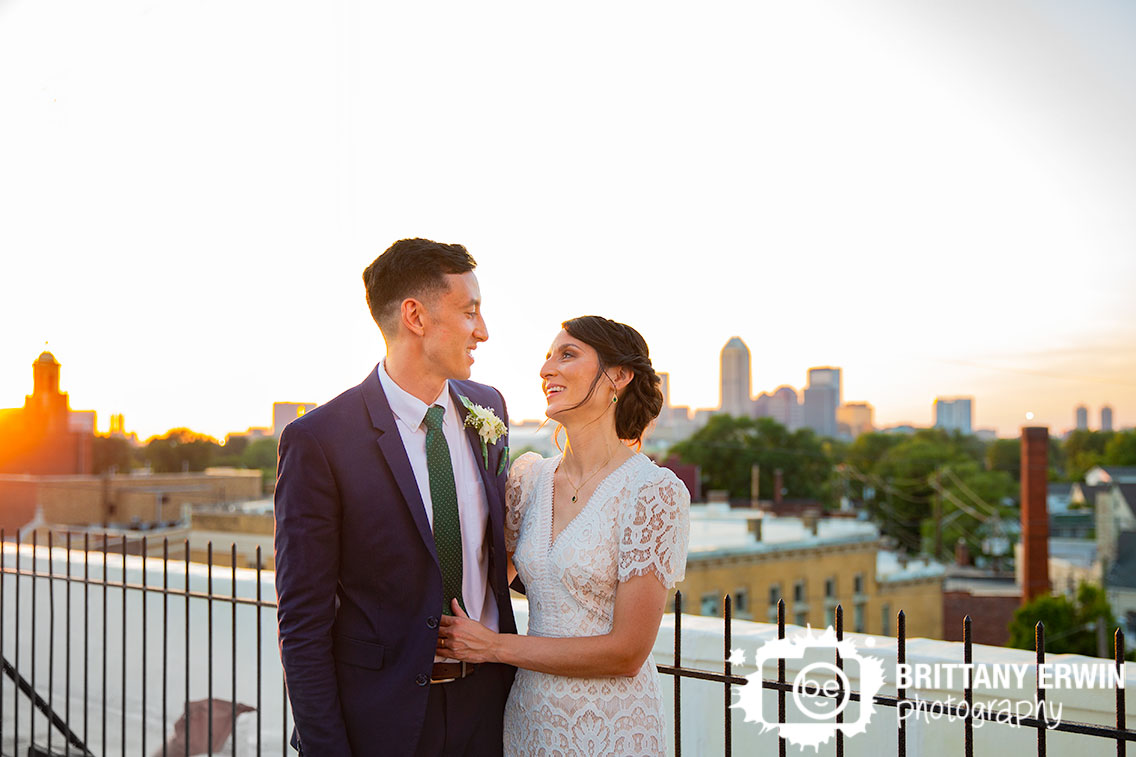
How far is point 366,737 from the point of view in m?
2.73

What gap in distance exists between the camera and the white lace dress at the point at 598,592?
2713mm

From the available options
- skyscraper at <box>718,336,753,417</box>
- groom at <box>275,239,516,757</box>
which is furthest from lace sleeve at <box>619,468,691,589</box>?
skyscraper at <box>718,336,753,417</box>

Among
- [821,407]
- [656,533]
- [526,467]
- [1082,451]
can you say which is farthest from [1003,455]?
[656,533]

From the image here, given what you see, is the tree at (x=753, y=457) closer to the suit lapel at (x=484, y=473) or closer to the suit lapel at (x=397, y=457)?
the suit lapel at (x=484, y=473)

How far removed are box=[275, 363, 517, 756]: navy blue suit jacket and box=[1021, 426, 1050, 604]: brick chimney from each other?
1132 inches

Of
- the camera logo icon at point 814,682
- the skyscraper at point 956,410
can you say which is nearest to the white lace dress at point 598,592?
the camera logo icon at point 814,682

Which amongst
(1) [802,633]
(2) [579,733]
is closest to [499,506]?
(2) [579,733]

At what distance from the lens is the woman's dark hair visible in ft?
9.85

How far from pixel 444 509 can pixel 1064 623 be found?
30738 mm

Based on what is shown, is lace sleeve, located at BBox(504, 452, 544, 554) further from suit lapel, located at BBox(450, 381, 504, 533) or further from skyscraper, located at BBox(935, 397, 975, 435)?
skyscraper, located at BBox(935, 397, 975, 435)

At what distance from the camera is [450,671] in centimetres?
280

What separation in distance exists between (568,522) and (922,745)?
2.17 metres

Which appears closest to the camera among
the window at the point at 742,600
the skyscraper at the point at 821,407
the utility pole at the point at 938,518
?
the window at the point at 742,600

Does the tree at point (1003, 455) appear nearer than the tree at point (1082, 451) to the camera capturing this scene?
Yes
